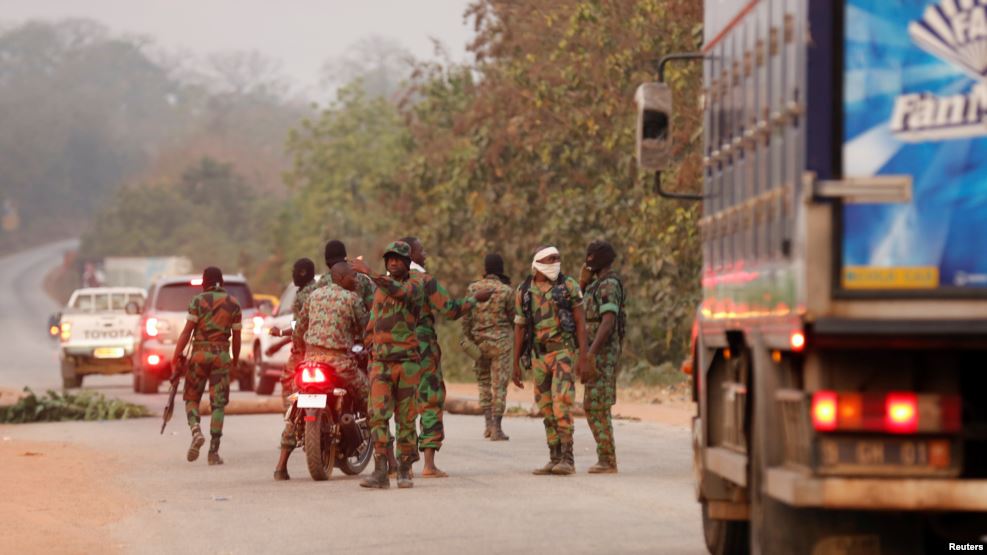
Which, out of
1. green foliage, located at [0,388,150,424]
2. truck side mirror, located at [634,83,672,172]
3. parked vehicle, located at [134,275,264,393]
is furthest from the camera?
parked vehicle, located at [134,275,264,393]

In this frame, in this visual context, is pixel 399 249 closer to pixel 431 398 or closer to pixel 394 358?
pixel 394 358

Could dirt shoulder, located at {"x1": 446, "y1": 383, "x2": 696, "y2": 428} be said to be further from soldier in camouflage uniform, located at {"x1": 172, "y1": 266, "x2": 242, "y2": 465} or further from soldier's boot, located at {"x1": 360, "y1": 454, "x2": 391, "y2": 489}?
soldier's boot, located at {"x1": 360, "y1": 454, "x2": 391, "y2": 489}

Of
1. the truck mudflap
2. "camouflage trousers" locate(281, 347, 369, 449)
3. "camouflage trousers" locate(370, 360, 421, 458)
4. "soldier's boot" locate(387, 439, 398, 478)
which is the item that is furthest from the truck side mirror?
"soldier's boot" locate(387, 439, 398, 478)

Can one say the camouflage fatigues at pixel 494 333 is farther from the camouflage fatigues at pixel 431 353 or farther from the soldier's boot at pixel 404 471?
the soldier's boot at pixel 404 471

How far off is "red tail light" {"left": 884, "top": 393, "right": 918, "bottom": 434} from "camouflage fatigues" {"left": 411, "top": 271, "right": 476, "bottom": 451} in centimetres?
748

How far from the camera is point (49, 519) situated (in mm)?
13859

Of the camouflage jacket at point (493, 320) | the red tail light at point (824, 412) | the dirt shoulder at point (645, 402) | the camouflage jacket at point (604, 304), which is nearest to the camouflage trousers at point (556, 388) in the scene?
the camouflage jacket at point (604, 304)

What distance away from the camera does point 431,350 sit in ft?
51.3

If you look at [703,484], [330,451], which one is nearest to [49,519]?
[330,451]

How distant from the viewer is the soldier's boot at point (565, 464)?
52.8 ft

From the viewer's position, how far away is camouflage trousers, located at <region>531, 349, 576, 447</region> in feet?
52.0

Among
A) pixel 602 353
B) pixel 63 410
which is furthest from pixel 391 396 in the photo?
pixel 63 410

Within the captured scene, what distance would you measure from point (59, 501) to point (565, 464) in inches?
160

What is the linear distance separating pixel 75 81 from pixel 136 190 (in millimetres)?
78857
